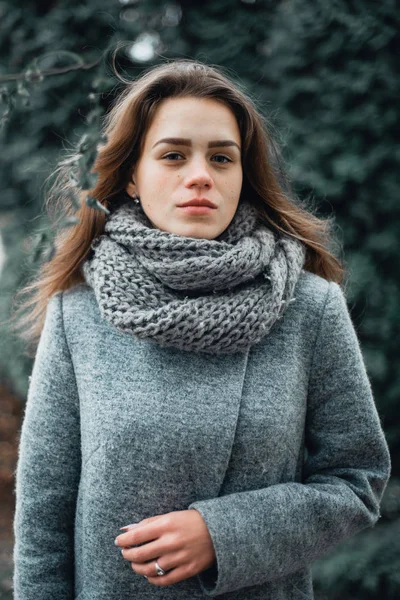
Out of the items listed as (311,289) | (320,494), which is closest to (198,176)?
(311,289)

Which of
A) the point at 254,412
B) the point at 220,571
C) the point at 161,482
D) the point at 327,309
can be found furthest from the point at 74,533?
the point at 327,309

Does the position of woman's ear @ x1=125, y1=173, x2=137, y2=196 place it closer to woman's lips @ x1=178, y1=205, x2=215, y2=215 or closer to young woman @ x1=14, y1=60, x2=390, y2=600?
young woman @ x1=14, y1=60, x2=390, y2=600

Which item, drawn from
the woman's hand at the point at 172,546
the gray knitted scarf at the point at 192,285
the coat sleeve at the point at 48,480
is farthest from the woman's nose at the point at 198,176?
the woman's hand at the point at 172,546

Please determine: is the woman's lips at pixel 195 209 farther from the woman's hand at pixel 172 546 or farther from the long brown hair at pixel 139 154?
the woman's hand at pixel 172 546

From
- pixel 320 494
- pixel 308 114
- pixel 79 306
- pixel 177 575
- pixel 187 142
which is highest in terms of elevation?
pixel 308 114

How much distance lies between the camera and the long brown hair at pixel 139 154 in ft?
5.21

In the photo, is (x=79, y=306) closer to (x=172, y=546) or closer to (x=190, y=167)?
(x=190, y=167)

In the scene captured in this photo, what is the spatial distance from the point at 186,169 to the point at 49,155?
1718 mm

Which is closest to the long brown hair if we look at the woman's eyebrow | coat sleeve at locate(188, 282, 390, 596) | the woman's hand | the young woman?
the young woman

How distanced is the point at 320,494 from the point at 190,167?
781mm

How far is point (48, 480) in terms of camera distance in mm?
1519

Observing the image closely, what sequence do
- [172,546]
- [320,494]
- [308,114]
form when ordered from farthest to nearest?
[308,114] → [320,494] → [172,546]

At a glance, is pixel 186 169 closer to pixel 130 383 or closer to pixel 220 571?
pixel 130 383

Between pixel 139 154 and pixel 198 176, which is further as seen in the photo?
pixel 139 154
